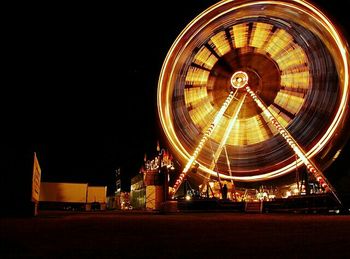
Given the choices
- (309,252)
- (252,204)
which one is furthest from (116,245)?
(252,204)

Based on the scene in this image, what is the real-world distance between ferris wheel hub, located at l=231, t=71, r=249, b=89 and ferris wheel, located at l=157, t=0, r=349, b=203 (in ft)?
0.15

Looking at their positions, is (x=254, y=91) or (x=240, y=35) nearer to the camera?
(x=254, y=91)

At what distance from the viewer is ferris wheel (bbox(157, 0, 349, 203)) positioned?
1502cm

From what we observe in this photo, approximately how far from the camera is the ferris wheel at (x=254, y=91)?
1502 centimetres

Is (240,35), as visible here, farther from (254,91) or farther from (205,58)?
(254,91)

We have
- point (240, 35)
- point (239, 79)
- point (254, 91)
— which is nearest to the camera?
point (239, 79)

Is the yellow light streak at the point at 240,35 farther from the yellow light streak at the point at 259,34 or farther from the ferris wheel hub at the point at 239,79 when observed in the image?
the ferris wheel hub at the point at 239,79

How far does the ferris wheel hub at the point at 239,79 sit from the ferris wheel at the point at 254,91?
5 cm

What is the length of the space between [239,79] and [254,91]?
0.89 meters

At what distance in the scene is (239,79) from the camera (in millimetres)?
17875

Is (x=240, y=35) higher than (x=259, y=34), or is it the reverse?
(x=240, y=35)

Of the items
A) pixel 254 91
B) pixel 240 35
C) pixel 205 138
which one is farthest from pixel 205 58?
pixel 205 138

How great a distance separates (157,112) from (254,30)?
18.8ft

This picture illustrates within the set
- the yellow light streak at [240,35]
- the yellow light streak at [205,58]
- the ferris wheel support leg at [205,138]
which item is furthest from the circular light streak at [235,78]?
the yellow light streak at [240,35]
